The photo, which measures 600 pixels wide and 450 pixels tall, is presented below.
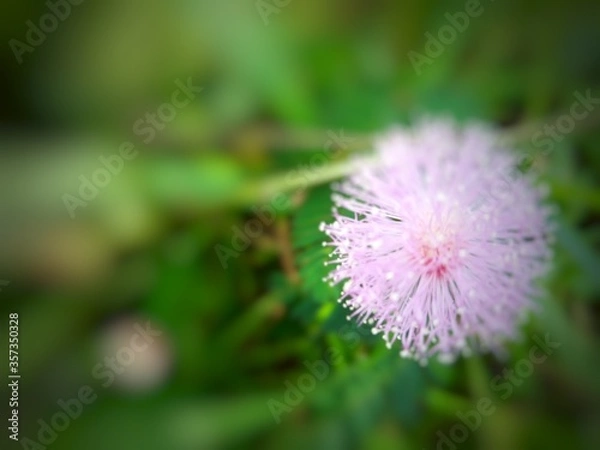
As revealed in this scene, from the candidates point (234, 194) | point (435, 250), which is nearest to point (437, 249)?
point (435, 250)

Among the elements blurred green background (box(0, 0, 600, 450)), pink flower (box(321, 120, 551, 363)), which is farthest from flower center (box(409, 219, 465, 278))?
blurred green background (box(0, 0, 600, 450))

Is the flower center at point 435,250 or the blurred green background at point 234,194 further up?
the blurred green background at point 234,194

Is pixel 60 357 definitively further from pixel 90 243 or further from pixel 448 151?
pixel 448 151

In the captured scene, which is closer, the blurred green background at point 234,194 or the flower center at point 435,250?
the flower center at point 435,250

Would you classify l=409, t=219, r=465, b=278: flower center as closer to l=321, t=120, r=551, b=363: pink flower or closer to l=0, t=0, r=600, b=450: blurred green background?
l=321, t=120, r=551, b=363: pink flower

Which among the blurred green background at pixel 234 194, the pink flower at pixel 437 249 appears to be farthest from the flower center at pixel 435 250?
the blurred green background at pixel 234 194

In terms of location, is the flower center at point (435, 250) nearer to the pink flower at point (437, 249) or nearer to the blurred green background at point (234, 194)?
the pink flower at point (437, 249)

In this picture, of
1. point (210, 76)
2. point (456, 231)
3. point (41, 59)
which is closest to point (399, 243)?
point (456, 231)
